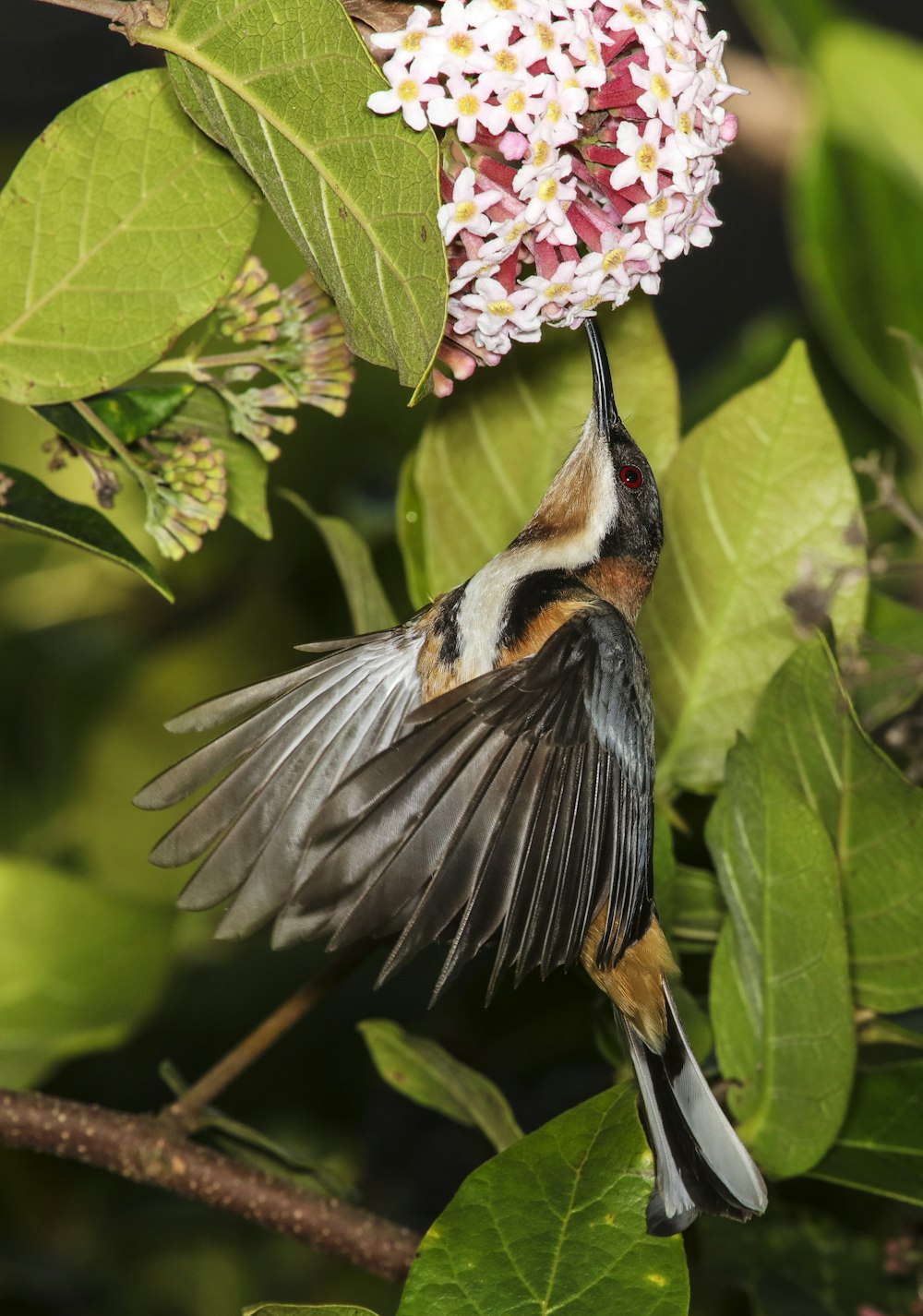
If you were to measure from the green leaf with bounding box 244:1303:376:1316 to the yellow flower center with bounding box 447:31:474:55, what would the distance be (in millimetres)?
1030

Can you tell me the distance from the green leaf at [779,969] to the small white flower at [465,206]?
0.61 metres

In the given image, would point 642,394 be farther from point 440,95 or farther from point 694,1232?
point 694,1232

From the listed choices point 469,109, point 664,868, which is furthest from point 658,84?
point 664,868

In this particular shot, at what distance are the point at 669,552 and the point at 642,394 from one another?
8.0 inches

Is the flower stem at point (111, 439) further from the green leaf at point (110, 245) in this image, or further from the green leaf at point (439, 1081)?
the green leaf at point (439, 1081)

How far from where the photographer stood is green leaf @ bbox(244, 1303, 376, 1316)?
117cm

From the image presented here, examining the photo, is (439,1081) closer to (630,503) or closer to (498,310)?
(630,503)

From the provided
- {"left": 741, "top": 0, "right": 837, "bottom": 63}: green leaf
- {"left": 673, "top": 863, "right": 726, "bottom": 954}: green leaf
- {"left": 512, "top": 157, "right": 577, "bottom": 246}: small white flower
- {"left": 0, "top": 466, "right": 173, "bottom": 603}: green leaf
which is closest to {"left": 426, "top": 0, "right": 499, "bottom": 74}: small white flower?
{"left": 512, "top": 157, "right": 577, "bottom": 246}: small white flower

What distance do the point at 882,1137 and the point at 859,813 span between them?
1.16ft

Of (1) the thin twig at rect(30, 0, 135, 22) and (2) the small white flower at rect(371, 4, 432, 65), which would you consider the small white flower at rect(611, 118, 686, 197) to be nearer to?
(2) the small white flower at rect(371, 4, 432, 65)

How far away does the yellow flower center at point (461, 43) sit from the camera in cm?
116

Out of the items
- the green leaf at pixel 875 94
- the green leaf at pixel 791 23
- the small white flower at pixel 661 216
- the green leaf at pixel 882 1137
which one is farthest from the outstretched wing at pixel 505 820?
the green leaf at pixel 791 23

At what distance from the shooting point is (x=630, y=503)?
1.86m

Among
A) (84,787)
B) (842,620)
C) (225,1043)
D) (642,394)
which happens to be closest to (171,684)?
(84,787)
